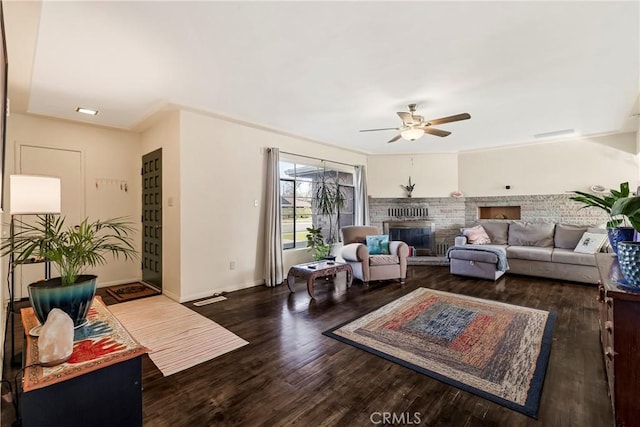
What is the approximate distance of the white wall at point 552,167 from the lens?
496cm

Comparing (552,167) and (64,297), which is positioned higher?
(552,167)

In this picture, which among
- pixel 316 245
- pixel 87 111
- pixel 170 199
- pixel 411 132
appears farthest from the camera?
pixel 316 245

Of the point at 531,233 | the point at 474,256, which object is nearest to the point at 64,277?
the point at 474,256

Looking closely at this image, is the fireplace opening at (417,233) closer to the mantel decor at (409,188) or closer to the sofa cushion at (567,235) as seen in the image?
the mantel decor at (409,188)

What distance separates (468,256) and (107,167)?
20.5 feet

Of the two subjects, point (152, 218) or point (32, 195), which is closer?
point (32, 195)

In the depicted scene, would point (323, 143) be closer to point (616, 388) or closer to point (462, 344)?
point (462, 344)

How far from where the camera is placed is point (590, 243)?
463cm

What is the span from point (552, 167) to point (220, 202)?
6211 millimetres

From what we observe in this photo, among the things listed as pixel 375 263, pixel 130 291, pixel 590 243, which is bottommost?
pixel 130 291

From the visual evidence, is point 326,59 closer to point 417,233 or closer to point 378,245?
point 378,245

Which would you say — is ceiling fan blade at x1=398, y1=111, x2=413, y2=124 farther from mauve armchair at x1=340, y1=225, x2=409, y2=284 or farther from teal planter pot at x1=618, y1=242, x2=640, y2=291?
teal planter pot at x1=618, y1=242, x2=640, y2=291

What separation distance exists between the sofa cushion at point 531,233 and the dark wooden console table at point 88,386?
6308 millimetres

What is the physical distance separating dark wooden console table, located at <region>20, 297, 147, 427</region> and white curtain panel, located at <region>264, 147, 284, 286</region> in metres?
3.03
